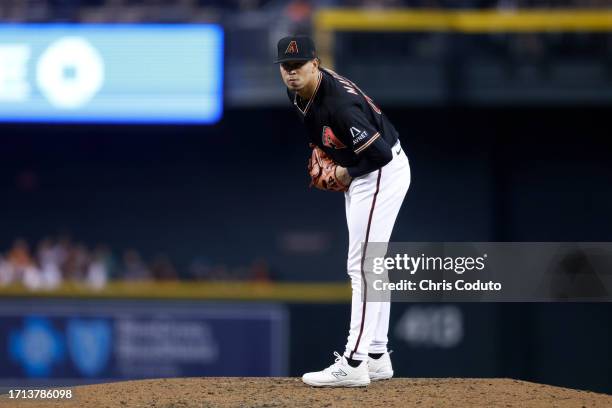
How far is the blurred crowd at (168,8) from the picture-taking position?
1388 centimetres

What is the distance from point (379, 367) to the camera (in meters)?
5.96

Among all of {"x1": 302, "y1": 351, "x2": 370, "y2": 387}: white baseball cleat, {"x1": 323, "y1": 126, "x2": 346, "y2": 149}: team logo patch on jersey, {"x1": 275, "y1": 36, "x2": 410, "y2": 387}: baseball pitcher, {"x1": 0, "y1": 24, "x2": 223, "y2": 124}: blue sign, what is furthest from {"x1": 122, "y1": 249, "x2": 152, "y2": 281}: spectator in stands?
{"x1": 323, "y1": 126, "x2": 346, "y2": 149}: team logo patch on jersey

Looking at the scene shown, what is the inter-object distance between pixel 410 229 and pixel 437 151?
123cm

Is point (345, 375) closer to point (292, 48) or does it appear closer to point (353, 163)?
point (353, 163)

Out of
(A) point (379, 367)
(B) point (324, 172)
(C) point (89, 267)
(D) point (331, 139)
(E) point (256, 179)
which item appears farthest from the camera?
(E) point (256, 179)

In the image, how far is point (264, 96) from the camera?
13984 mm

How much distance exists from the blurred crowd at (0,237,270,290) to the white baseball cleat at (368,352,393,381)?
732cm

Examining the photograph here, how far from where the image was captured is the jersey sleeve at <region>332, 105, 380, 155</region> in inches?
212

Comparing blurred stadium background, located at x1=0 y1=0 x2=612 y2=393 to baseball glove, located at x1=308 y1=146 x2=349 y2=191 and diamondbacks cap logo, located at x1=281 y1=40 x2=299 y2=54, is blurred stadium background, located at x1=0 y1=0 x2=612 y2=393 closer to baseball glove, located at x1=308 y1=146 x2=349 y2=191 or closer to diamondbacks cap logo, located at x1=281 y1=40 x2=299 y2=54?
baseball glove, located at x1=308 y1=146 x2=349 y2=191

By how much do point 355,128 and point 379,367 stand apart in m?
1.43

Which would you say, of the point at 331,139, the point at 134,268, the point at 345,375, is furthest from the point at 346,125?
the point at 134,268

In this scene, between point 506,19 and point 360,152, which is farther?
point 506,19

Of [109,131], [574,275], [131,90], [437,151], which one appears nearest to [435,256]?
[574,275]

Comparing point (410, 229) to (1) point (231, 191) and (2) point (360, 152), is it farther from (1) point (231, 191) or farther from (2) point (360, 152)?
(2) point (360, 152)
